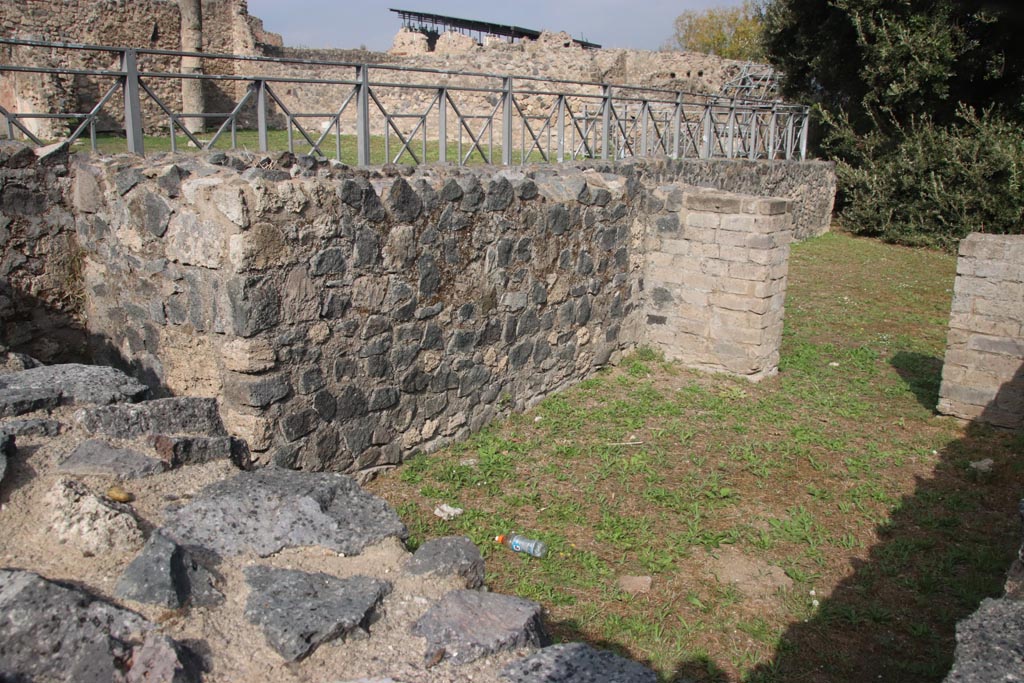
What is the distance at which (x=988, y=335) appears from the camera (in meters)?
6.72

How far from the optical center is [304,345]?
475 centimetres

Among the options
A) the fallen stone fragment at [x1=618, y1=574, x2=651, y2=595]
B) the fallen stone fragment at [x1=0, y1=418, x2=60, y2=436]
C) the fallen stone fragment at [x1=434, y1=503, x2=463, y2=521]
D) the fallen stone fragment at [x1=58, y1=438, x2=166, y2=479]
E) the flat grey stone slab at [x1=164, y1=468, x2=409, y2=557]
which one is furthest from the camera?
the fallen stone fragment at [x1=434, y1=503, x2=463, y2=521]

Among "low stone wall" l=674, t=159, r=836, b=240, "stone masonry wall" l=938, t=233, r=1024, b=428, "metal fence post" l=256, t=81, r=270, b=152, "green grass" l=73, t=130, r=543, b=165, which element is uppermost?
"metal fence post" l=256, t=81, r=270, b=152

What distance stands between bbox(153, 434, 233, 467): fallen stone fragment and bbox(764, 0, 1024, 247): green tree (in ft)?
47.8

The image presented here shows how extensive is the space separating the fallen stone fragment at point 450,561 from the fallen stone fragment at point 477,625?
14cm

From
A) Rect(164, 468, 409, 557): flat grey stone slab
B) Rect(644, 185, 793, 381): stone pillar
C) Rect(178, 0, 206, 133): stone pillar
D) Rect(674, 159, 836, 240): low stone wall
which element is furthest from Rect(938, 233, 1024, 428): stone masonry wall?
Rect(178, 0, 206, 133): stone pillar

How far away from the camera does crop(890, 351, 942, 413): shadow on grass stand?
7.41 meters

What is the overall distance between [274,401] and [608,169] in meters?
4.38

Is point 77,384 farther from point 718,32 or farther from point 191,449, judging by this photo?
point 718,32

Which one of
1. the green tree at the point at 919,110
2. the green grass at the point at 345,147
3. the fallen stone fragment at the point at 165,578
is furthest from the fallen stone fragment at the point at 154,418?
the green tree at the point at 919,110

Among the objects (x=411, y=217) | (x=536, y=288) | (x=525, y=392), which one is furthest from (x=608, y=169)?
(x=411, y=217)

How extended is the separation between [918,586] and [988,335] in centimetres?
317

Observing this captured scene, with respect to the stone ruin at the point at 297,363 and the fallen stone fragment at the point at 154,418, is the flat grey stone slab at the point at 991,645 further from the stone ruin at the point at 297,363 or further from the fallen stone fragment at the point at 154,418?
the fallen stone fragment at the point at 154,418

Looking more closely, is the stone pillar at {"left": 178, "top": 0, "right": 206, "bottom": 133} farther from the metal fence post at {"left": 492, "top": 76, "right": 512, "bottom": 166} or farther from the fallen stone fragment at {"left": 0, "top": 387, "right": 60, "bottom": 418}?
the fallen stone fragment at {"left": 0, "top": 387, "right": 60, "bottom": 418}
